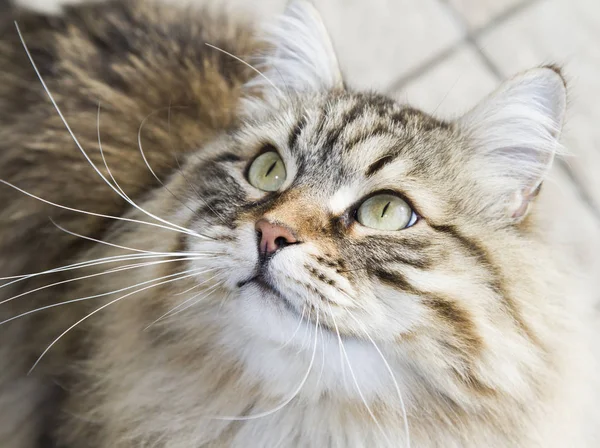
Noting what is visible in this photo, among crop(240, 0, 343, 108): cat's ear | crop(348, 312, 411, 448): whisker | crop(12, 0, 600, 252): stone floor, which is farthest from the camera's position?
crop(12, 0, 600, 252): stone floor

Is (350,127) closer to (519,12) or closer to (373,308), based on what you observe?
(373,308)

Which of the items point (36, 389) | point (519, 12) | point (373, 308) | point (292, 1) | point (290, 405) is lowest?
point (36, 389)

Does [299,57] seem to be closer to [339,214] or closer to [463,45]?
[339,214]

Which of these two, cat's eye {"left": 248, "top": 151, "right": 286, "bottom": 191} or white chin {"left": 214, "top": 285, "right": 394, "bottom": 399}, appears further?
cat's eye {"left": 248, "top": 151, "right": 286, "bottom": 191}

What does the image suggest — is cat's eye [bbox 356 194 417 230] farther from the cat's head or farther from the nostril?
the nostril

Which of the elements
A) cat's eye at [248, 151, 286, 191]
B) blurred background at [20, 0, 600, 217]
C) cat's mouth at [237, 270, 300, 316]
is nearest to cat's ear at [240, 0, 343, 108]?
cat's eye at [248, 151, 286, 191]

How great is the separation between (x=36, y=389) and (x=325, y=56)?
826 mm

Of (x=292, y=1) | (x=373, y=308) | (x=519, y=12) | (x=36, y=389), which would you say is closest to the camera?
(x=373, y=308)

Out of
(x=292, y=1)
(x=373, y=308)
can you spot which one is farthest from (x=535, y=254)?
(x=292, y=1)

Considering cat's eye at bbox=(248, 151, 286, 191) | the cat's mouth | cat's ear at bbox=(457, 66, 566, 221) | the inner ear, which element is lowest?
the cat's mouth

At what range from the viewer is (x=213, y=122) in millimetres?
1107

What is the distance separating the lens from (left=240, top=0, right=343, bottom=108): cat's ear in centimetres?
95

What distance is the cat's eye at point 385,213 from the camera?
0.78 meters

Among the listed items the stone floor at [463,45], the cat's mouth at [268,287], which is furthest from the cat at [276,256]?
the stone floor at [463,45]
